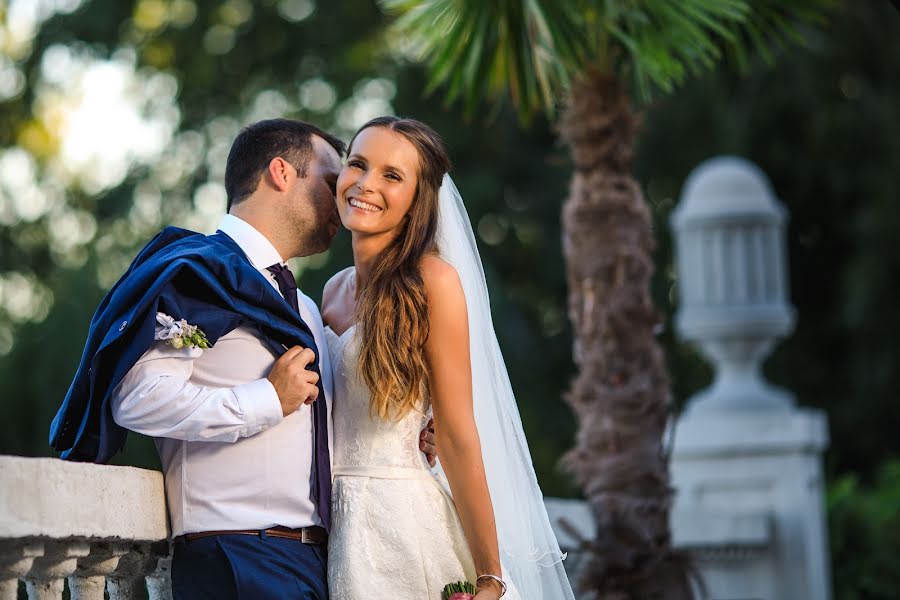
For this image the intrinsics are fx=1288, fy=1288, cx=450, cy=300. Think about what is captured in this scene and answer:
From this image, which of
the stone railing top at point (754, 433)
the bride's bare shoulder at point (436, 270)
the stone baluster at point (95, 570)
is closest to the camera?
the stone baluster at point (95, 570)

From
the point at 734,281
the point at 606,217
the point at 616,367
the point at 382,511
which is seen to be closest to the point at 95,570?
the point at 382,511

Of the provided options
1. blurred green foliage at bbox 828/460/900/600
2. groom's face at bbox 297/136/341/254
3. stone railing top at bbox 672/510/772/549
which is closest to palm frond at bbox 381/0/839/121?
groom's face at bbox 297/136/341/254

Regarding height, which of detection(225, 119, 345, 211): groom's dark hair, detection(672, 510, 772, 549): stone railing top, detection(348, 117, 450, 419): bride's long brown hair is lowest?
detection(672, 510, 772, 549): stone railing top

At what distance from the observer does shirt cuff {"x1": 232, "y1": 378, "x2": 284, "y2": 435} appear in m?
3.09

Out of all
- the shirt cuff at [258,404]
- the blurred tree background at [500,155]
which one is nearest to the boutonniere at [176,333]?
the shirt cuff at [258,404]

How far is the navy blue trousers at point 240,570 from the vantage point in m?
3.06

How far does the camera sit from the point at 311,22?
1566 centimetres

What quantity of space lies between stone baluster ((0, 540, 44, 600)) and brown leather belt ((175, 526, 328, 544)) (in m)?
0.41

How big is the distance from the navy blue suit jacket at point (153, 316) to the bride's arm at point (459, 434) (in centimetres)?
36

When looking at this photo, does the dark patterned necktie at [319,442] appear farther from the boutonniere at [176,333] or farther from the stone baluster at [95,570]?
the stone baluster at [95,570]

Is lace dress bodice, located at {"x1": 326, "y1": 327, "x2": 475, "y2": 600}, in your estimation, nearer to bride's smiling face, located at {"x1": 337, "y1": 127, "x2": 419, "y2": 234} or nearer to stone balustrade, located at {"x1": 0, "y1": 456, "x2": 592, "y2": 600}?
bride's smiling face, located at {"x1": 337, "y1": 127, "x2": 419, "y2": 234}

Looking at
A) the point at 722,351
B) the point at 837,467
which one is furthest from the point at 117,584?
the point at 837,467

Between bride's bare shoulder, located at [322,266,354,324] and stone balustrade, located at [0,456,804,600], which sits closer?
stone balustrade, located at [0,456,804,600]

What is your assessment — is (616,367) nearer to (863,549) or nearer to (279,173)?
(279,173)
